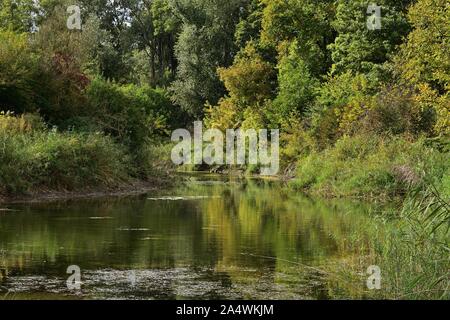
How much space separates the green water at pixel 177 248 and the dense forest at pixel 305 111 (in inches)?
70.2

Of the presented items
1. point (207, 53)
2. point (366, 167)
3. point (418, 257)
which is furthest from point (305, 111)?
point (418, 257)

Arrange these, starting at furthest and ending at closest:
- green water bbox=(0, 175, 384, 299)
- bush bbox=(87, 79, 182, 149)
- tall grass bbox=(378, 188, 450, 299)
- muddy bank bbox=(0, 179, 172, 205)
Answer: bush bbox=(87, 79, 182, 149) → muddy bank bbox=(0, 179, 172, 205) → green water bbox=(0, 175, 384, 299) → tall grass bbox=(378, 188, 450, 299)

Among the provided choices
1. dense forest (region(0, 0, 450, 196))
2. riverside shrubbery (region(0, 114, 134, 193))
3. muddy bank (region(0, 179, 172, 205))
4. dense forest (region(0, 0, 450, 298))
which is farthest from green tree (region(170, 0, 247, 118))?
riverside shrubbery (region(0, 114, 134, 193))

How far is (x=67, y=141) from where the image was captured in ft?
92.6

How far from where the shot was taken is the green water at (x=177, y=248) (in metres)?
12.0

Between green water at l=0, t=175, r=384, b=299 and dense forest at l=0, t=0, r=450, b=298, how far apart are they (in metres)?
1.78

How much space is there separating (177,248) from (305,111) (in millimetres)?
30863

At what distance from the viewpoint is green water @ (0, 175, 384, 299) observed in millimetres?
11953

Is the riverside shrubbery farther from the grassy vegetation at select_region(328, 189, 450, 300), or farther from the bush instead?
the grassy vegetation at select_region(328, 189, 450, 300)

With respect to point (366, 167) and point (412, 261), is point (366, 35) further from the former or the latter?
point (412, 261)

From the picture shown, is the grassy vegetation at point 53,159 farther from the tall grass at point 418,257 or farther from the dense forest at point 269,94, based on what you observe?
the tall grass at point 418,257

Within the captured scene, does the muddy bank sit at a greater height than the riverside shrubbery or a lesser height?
lesser

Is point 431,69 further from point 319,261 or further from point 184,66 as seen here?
point 184,66

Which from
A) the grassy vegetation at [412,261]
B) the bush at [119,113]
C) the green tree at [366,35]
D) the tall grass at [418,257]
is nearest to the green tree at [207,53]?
the green tree at [366,35]
